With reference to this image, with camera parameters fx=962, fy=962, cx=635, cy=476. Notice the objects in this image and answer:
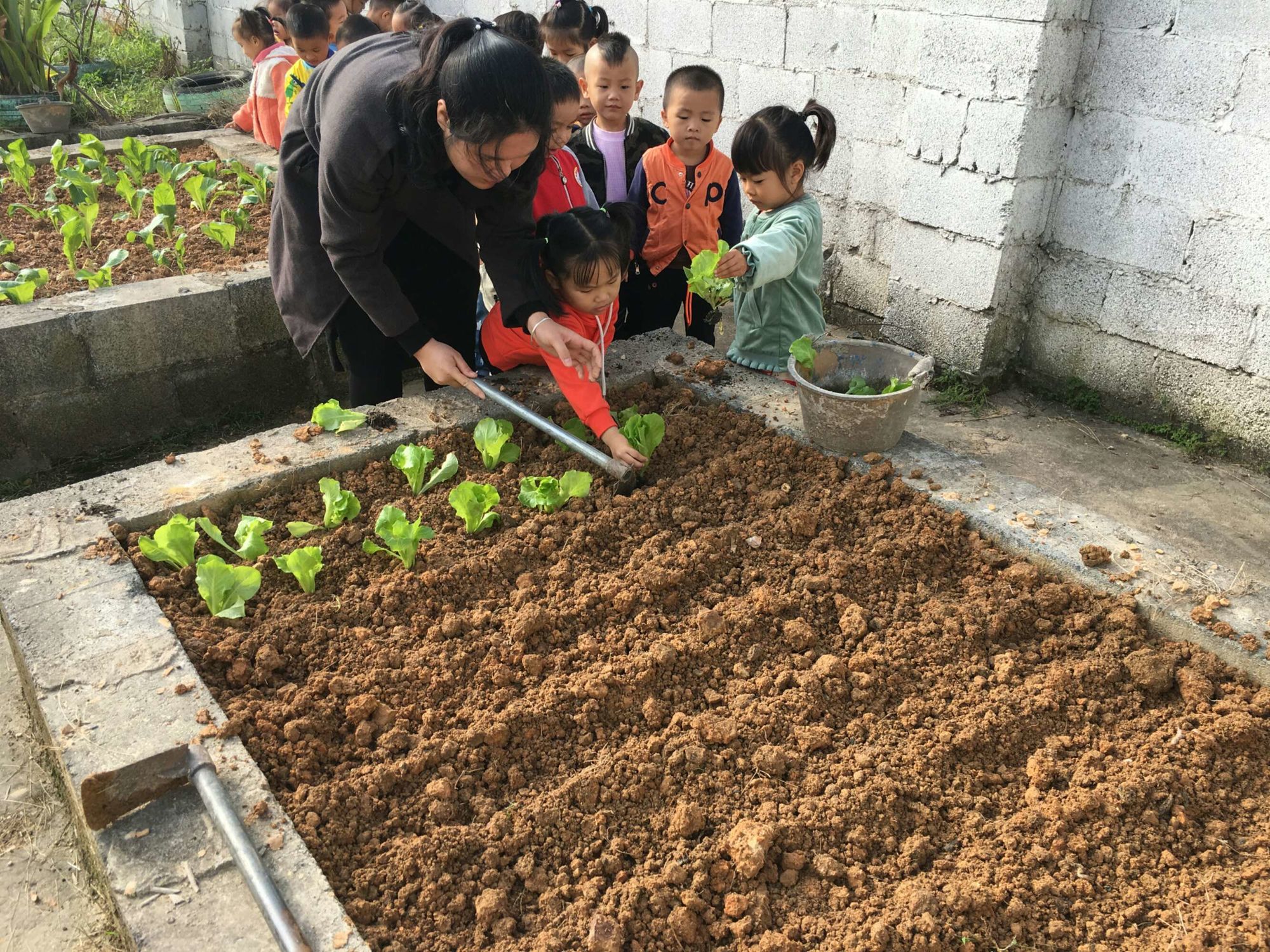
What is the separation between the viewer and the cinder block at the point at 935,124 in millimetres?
3525

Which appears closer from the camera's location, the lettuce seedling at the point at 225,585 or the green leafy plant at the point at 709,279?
the lettuce seedling at the point at 225,585

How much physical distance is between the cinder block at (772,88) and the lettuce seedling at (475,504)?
8.75 feet

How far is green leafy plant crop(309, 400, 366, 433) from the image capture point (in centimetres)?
273

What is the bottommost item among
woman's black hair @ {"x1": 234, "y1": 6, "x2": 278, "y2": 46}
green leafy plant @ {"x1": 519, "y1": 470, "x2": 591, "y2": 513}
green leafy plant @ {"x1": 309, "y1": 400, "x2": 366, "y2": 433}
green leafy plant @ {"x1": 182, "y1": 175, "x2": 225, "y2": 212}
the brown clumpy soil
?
the brown clumpy soil

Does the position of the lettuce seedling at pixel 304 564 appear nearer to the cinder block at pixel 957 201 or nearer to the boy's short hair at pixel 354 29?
the cinder block at pixel 957 201

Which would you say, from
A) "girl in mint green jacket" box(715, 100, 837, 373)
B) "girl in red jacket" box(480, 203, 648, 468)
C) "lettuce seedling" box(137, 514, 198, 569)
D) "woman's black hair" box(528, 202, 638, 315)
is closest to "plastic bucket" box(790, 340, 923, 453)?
"girl in mint green jacket" box(715, 100, 837, 373)

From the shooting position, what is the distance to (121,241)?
453cm

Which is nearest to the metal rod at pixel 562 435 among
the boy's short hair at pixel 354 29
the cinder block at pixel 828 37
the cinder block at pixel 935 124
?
the cinder block at pixel 935 124

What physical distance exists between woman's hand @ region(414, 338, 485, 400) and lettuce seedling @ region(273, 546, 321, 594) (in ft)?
2.06

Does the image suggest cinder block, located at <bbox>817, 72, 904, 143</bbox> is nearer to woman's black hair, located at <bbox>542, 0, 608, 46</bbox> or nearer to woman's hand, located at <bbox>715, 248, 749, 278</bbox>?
woman's black hair, located at <bbox>542, 0, 608, 46</bbox>

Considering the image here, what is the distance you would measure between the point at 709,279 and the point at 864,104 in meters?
Answer: 1.66

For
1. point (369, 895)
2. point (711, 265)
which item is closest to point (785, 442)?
point (711, 265)

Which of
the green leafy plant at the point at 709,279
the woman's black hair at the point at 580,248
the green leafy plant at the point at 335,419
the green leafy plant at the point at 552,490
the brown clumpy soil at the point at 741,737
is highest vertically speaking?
the woman's black hair at the point at 580,248

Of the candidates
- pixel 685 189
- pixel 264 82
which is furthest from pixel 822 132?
pixel 264 82
